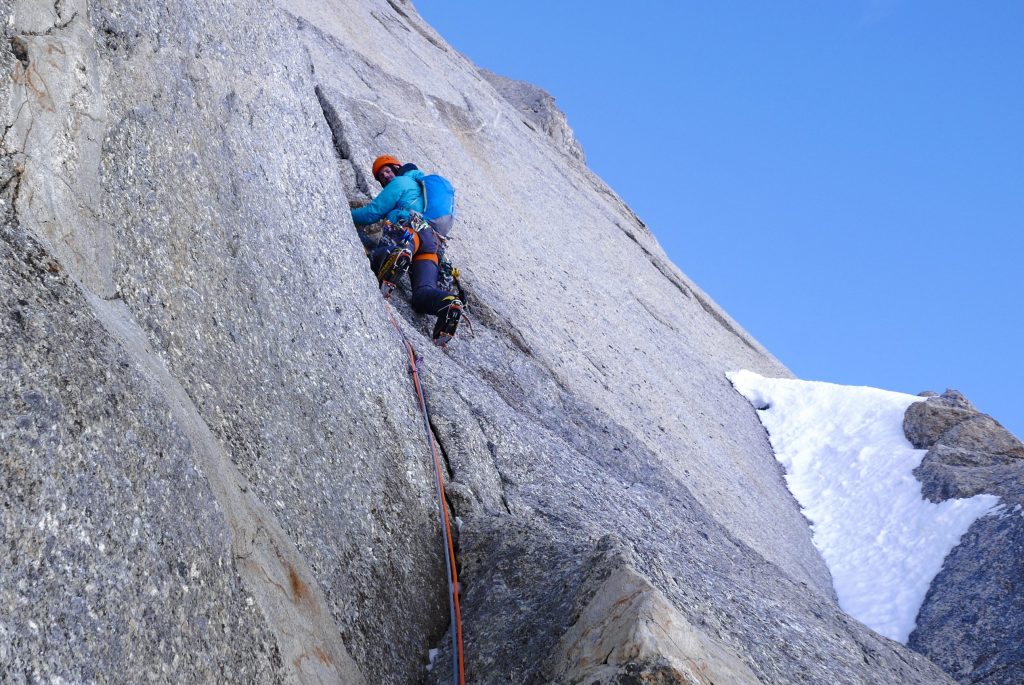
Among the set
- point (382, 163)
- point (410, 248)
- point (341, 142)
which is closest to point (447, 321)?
point (410, 248)

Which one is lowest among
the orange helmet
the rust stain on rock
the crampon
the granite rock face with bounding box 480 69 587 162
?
the rust stain on rock

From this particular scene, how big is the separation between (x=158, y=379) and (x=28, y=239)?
85cm

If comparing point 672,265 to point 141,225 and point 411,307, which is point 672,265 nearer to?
point 411,307

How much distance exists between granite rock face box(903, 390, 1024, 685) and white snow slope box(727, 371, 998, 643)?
Answer: 0.24 meters

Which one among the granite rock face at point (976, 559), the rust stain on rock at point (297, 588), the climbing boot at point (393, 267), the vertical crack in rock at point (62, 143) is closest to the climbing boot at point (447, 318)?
the climbing boot at point (393, 267)

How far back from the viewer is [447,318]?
31.1 feet

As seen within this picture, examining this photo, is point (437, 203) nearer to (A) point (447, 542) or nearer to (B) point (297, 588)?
(A) point (447, 542)

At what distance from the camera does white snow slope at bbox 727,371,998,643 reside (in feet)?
39.9

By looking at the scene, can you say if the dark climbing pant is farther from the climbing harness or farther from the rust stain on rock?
the rust stain on rock

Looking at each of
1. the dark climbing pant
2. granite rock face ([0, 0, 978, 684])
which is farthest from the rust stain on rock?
the dark climbing pant

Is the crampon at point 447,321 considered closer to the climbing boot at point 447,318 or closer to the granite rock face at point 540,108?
the climbing boot at point 447,318

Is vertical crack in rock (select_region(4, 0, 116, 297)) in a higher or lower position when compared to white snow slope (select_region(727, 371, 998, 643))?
lower

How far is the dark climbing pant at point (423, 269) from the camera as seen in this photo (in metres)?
9.73

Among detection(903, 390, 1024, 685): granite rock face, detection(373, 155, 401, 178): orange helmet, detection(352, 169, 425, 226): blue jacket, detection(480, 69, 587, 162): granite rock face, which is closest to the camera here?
detection(903, 390, 1024, 685): granite rock face
